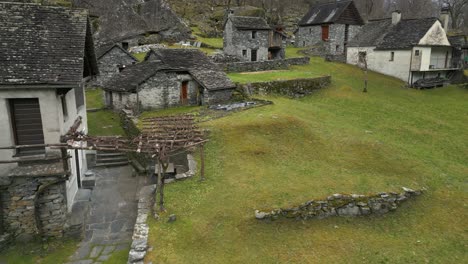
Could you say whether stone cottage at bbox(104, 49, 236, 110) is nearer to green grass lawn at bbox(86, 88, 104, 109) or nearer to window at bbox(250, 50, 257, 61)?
green grass lawn at bbox(86, 88, 104, 109)

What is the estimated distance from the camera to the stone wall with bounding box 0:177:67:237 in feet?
39.9

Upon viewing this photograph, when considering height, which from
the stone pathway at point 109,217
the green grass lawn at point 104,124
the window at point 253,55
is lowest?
the stone pathway at point 109,217

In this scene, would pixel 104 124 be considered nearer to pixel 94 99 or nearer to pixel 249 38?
pixel 94 99

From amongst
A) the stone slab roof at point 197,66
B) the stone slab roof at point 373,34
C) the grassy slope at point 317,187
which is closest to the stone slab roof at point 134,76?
the stone slab roof at point 197,66

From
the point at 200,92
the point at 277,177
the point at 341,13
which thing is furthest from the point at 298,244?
the point at 341,13

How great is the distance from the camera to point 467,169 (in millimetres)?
17156

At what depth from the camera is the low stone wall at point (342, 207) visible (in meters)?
12.3

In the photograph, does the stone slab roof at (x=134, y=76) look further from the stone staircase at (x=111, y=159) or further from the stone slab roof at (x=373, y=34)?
the stone slab roof at (x=373, y=34)

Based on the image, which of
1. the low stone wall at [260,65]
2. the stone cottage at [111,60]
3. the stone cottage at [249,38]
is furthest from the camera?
the stone cottage at [249,38]

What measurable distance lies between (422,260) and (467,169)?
341 inches

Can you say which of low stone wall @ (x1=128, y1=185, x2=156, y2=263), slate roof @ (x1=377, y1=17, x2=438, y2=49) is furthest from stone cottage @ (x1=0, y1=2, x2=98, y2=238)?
slate roof @ (x1=377, y1=17, x2=438, y2=49)

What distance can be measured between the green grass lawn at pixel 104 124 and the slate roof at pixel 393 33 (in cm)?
2966

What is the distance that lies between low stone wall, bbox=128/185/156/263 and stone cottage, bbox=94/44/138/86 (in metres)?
23.4

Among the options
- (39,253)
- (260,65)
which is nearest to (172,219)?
(39,253)
